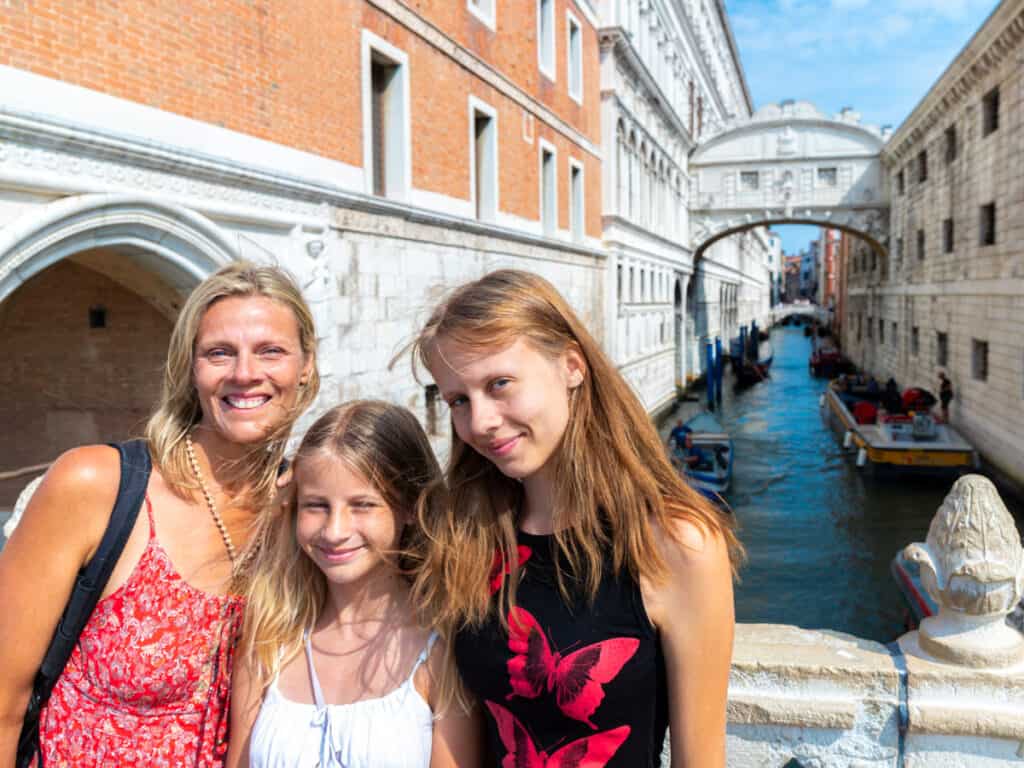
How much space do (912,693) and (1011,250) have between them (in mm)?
12699

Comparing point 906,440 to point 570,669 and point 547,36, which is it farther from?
point 570,669

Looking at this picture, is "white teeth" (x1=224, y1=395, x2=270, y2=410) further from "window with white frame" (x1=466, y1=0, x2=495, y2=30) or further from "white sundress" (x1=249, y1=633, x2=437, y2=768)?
"window with white frame" (x1=466, y1=0, x2=495, y2=30)

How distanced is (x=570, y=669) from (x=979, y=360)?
1547 centimetres

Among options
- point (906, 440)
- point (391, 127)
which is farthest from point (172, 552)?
point (906, 440)

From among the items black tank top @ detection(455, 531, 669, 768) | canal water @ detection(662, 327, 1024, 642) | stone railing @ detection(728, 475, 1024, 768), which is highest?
black tank top @ detection(455, 531, 669, 768)

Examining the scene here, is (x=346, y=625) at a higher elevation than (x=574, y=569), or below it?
below

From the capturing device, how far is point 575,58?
15461 mm

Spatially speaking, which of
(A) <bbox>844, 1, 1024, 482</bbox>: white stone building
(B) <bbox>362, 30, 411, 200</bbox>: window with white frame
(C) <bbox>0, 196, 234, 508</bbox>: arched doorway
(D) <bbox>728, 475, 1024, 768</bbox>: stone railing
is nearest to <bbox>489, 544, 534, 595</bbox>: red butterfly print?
(D) <bbox>728, 475, 1024, 768</bbox>: stone railing

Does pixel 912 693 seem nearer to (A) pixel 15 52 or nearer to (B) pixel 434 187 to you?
(A) pixel 15 52

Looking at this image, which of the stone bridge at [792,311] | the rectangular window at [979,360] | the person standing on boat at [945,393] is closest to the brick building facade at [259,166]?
the rectangular window at [979,360]

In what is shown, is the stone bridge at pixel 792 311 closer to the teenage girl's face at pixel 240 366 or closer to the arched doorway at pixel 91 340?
the arched doorway at pixel 91 340

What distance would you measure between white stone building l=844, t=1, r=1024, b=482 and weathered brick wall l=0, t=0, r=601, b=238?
301 inches

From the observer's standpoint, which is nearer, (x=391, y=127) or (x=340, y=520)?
(x=340, y=520)

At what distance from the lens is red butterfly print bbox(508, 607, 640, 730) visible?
1.42m
